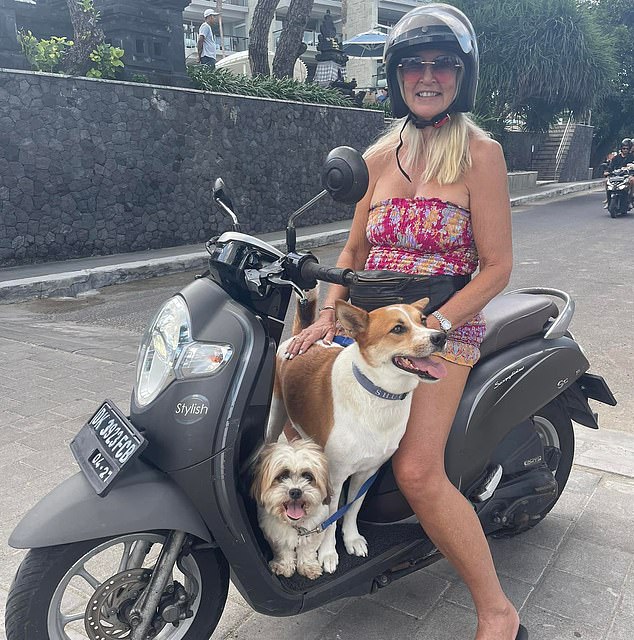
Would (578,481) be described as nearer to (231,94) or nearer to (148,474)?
(148,474)

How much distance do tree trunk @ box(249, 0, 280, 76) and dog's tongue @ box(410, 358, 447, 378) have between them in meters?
15.3

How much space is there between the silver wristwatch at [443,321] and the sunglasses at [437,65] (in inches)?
32.8

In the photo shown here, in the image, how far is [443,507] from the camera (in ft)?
7.03

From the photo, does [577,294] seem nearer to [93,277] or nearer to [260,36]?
[93,277]

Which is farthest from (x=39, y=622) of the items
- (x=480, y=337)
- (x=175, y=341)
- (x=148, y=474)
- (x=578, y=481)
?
(x=578, y=481)

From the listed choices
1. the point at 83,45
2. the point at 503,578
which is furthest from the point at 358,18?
the point at 503,578

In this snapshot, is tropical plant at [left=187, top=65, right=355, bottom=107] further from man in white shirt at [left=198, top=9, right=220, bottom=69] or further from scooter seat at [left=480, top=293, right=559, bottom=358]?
scooter seat at [left=480, top=293, right=559, bottom=358]

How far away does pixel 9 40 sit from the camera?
1016cm

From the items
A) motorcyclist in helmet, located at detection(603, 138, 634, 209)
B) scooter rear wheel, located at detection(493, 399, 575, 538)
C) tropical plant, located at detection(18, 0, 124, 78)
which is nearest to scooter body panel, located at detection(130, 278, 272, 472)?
scooter rear wheel, located at detection(493, 399, 575, 538)

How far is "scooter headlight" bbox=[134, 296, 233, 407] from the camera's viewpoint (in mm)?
1887

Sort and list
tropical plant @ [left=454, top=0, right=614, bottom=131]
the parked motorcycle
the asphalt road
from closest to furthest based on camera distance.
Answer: the asphalt road, the parked motorcycle, tropical plant @ [left=454, top=0, right=614, bottom=131]

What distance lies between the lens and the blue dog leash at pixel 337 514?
2.03m

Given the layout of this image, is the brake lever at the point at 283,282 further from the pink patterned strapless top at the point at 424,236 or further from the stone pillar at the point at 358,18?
the stone pillar at the point at 358,18

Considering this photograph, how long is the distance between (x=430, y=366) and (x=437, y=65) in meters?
1.10
